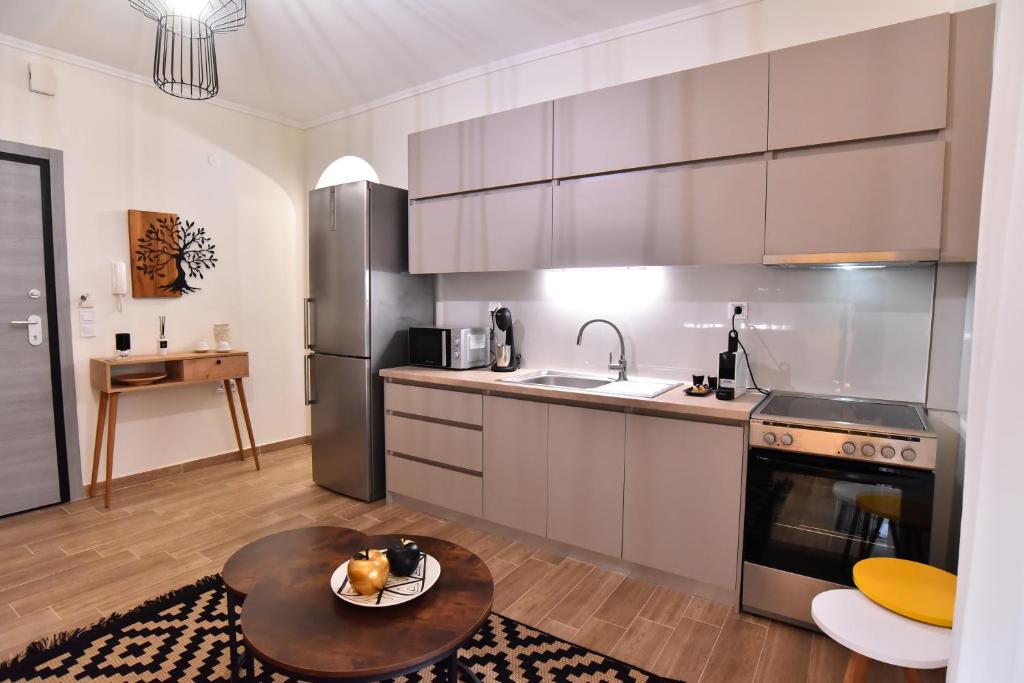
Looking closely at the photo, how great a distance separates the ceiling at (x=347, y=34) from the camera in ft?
9.41

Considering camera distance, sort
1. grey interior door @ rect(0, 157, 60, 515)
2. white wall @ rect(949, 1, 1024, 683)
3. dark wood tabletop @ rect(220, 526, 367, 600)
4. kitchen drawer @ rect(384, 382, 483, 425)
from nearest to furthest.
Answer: white wall @ rect(949, 1, 1024, 683), dark wood tabletop @ rect(220, 526, 367, 600), kitchen drawer @ rect(384, 382, 483, 425), grey interior door @ rect(0, 157, 60, 515)

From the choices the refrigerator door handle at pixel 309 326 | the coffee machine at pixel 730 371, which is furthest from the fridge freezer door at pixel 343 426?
the coffee machine at pixel 730 371

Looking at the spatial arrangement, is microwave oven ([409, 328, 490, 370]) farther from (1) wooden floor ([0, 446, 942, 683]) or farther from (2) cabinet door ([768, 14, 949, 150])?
(2) cabinet door ([768, 14, 949, 150])

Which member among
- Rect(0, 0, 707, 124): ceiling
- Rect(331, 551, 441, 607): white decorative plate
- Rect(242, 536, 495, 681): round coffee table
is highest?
Rect(0, 0, 707, 124): ceiling

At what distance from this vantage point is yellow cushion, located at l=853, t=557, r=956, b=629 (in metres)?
1.44

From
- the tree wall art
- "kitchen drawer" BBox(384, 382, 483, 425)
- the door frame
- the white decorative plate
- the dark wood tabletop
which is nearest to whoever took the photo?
the white decorative plate

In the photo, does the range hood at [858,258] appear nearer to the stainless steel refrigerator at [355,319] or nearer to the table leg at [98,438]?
the stainless steel refrigerator at [355,319]

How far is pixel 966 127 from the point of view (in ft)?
6.41

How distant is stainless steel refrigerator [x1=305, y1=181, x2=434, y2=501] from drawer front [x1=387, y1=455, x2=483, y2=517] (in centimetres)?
19

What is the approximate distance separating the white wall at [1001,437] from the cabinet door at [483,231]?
2.13 meters

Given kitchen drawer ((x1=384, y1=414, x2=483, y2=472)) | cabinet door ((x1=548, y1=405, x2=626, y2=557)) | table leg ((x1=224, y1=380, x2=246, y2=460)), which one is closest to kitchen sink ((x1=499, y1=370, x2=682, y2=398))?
cabinet door ((x1=548, y1=405, x2=626, y2=557))

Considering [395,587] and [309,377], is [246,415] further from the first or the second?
[395,587]

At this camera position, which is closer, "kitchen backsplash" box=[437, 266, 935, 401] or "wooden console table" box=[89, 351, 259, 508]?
"kitchen backsplash" box=[437, 266, 935, 401]

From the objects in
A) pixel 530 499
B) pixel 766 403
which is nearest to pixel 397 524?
pixel 530 499
